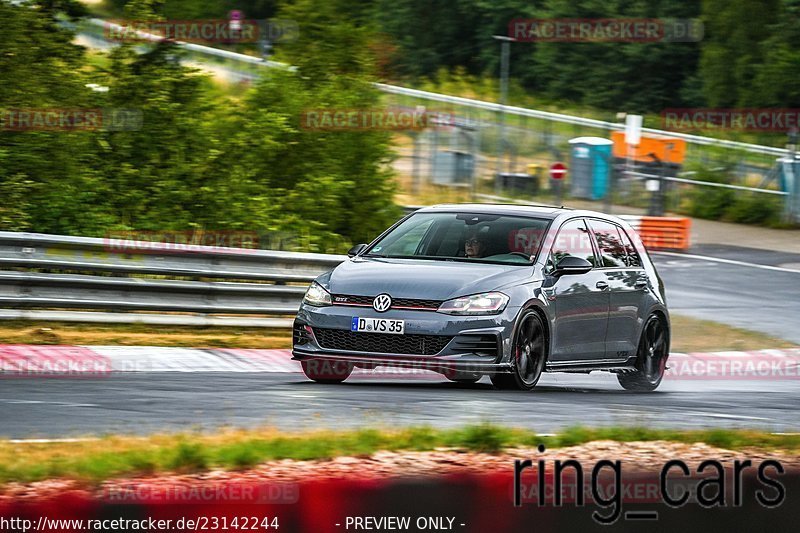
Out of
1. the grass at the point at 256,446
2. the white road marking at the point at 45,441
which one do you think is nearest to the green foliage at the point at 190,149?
the white road marking at the point at 45,441

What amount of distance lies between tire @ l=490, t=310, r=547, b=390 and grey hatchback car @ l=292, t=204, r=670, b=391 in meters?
0.01

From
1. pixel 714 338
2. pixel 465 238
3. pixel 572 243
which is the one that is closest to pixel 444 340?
pixel 465 238

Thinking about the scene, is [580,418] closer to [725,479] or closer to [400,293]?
[400,293]

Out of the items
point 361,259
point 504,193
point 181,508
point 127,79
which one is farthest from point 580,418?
point 504,193

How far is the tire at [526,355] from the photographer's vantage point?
11023 millimetres

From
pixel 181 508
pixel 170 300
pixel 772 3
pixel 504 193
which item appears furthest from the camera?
pixel 772 3

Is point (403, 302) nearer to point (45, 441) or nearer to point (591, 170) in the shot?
point (45, 441)

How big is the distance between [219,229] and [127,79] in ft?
7.49

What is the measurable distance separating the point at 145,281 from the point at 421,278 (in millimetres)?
4570

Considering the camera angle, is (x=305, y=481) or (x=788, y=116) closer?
(x=305, y=481)

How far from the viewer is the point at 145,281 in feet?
48.1

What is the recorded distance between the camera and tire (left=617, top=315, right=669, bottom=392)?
13.2 metres

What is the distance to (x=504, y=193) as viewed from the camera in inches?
1438

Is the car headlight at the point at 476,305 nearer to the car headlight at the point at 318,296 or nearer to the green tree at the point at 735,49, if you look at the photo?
the car headlight at the point at 318,296
